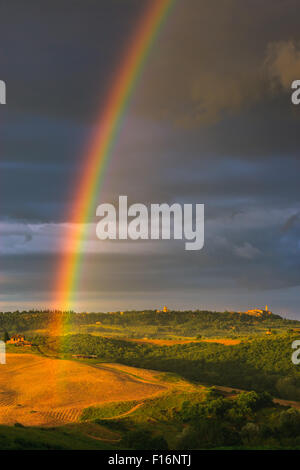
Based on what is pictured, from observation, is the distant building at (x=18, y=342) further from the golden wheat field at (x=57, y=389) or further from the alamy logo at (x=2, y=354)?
the golden wheat field at (x=57, y=389)

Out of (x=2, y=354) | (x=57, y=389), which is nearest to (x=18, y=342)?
(x=2, y=354)

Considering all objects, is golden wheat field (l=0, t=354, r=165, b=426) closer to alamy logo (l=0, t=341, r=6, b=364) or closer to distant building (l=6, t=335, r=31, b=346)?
alamy logo (l=0, t=341, r=6, b=364)

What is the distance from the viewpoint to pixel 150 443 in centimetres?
6575

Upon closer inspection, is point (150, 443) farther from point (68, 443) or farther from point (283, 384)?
point (283, 384)

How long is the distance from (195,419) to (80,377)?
52.4 metres

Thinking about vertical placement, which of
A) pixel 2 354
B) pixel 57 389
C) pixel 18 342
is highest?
pixel 18 342

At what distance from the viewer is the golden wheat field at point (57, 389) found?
9531cm

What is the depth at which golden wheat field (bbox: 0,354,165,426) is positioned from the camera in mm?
95312

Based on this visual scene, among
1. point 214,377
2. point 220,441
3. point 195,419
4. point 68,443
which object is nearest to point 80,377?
point 214,377

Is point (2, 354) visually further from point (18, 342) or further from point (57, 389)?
point (57, 389)

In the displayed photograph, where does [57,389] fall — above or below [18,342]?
below

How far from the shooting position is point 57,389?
122 metres

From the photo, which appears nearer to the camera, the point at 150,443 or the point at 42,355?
the point at 150,443

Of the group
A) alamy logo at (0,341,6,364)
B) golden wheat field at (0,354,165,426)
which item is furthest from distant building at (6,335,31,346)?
golden wheat field at (0,354,165,426)
